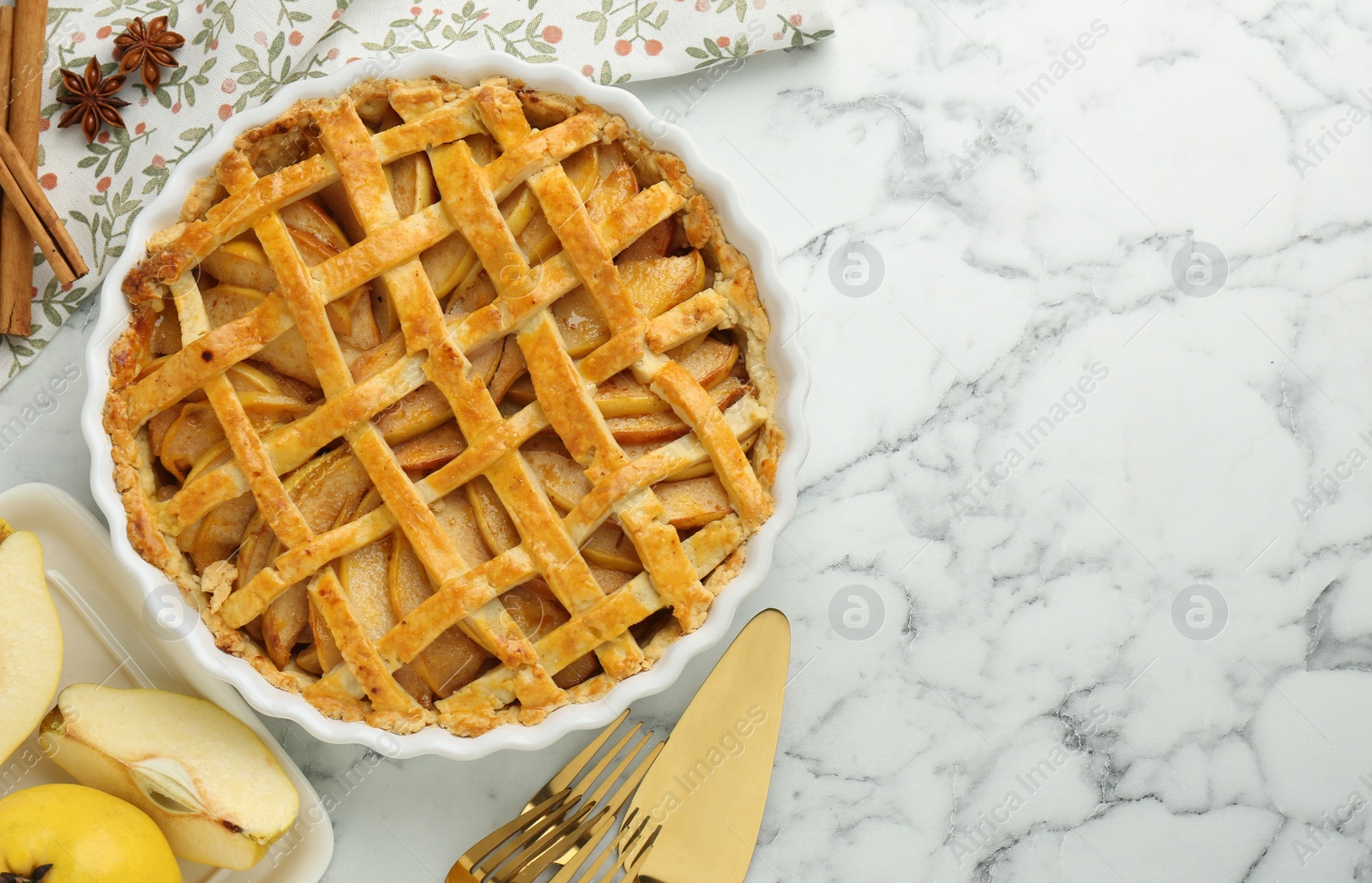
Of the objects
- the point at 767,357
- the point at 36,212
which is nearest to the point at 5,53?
the point at 36,212

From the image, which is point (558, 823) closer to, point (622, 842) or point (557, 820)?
point (557, 820)

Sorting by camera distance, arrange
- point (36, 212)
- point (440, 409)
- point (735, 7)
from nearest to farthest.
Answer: point (440, 409), point (36, 212), point (735, 7)

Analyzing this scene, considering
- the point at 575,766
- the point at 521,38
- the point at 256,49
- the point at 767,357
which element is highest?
the point at 256,49

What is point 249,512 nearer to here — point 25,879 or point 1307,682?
point 25,879

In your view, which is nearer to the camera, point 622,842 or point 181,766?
point 181,766

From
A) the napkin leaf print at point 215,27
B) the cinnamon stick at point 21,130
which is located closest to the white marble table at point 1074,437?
the napkin leaf print at point 215,27

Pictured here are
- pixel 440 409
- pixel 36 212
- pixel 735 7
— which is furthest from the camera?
pixel 735 7

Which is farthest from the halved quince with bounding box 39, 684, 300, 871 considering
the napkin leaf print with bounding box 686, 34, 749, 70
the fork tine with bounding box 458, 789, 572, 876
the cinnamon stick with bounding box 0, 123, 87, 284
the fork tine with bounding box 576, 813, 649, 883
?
the napkin leaf print with bounding box 686, 34, 749, 70

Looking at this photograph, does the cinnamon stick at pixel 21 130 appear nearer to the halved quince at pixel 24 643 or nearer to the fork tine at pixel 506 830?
the halved quince at pixel 24 643
